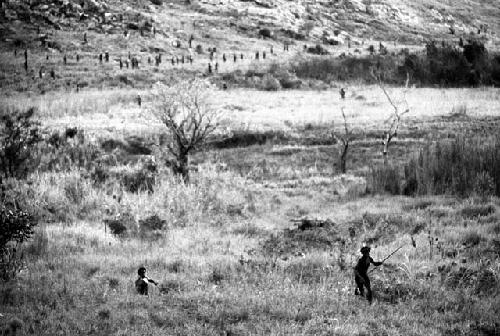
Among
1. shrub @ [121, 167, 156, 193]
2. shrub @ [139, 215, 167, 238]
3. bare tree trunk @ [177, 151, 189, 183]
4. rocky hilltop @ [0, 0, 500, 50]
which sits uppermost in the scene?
rocky hilltop @ [0, 0, 500, 50]

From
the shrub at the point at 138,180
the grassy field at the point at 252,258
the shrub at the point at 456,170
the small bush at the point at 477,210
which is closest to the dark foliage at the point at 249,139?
the grassy field at the point at 252,258

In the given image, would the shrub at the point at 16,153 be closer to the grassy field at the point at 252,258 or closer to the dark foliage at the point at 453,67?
the grassy field at the point at 252,258

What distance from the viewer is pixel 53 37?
47906mm

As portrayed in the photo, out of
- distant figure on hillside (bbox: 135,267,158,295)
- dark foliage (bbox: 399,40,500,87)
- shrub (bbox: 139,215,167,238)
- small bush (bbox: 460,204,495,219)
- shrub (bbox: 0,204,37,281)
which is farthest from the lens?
dark foliage (bbox: 399,40,500,87)

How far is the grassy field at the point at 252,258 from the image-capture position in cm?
806

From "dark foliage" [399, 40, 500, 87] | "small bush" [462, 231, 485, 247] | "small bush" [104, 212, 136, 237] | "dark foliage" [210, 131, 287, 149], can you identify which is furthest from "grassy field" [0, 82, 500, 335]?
"dark foliage" [399, 40, 500, 87]

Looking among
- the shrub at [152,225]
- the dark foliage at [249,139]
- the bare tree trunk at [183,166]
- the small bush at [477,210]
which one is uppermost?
the small bush at [477,210]

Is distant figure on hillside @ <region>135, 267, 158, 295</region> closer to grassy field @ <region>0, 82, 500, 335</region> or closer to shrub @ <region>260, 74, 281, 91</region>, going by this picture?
grassy field @ <region>0, 82, 500, 335</region>

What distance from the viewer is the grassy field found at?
317 inches

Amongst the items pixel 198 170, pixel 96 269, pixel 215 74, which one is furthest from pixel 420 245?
pixel 215 74

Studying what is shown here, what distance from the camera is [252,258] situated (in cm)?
1141

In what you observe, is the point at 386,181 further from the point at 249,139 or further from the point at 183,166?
the point at 249,139

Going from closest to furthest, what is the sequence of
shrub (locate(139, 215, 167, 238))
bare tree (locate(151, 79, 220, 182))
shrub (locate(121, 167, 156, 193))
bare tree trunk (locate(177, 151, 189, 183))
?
shrub (locate(139, 215, 167, 238)) < shrub (locate(121, 167, 156, 193)) < bare tree trunk (locate(177, 151, 189, 183)) < bare tree (locate(151, 79, 220, 182))

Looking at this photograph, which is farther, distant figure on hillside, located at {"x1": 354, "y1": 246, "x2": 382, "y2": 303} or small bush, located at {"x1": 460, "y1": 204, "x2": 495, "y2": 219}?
small bush, located at {"x1": 460, "y1": 204, "x2": 495, "y2": 219}
